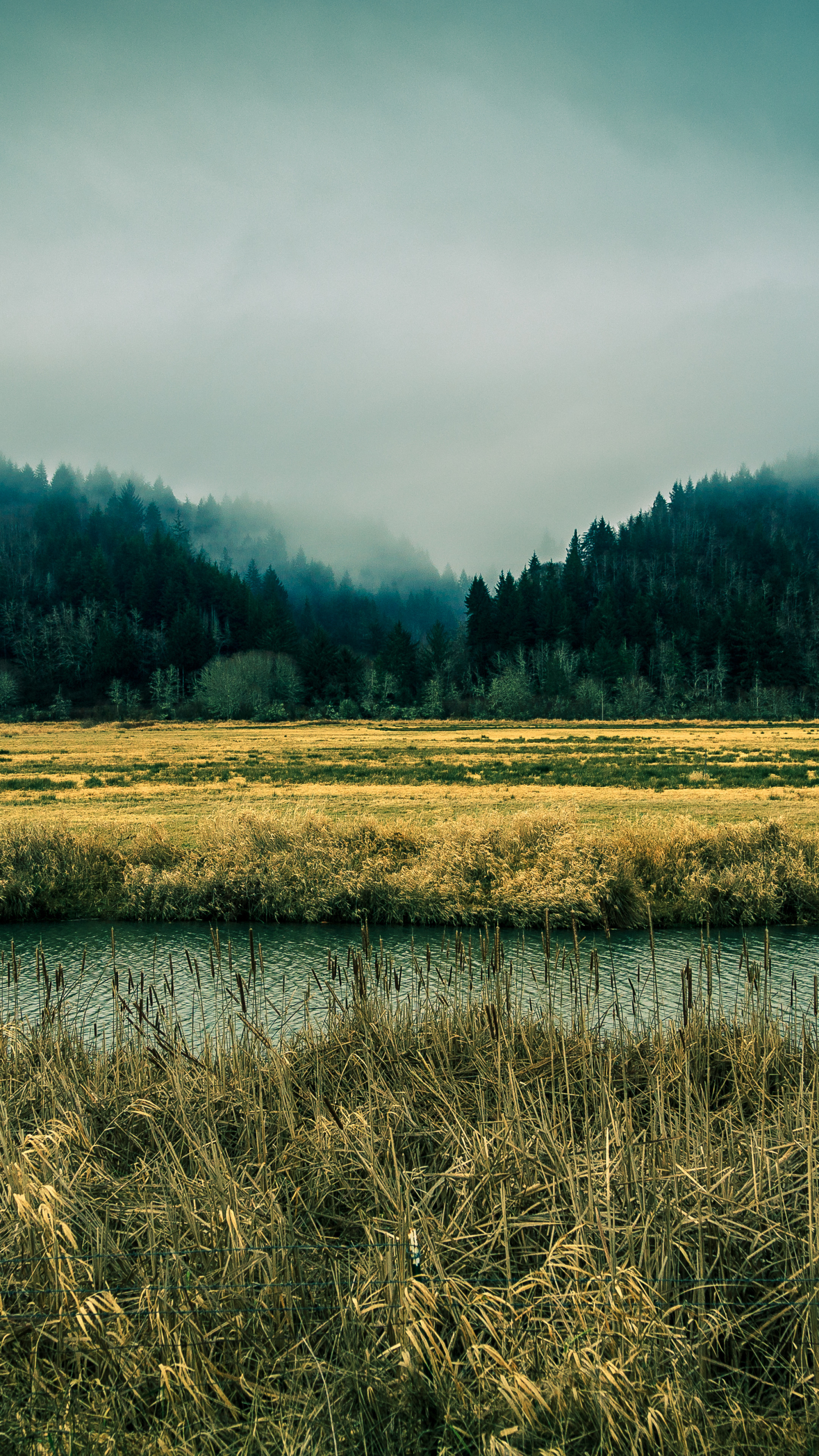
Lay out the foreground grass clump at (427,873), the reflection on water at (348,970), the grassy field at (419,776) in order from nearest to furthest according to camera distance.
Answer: the reflection on water at (348,970), the foreground grass clump at (427,873), the grassy field at (419,776)

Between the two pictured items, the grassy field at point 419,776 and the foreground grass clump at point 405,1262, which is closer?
the foreground grass clump at point 405,1262

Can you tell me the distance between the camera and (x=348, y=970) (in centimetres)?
1348

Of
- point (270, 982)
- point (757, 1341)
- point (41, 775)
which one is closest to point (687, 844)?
point (270, 982)

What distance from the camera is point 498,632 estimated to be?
131500 mm

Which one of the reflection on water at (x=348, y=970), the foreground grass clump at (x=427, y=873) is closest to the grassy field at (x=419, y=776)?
the foreground grass clump at (x=427, y=873)

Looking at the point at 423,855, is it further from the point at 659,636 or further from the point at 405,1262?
the point at 659,636

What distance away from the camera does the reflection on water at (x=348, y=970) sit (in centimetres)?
903

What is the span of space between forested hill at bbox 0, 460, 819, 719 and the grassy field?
41.1 m

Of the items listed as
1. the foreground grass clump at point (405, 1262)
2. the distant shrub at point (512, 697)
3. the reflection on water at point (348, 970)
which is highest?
the distant shrub at point (512, 697)

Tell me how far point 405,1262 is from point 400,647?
121359 millimetres

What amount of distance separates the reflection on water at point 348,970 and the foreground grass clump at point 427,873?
1.67 feet

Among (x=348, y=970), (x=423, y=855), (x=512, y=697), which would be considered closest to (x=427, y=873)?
(x=423, y=855)

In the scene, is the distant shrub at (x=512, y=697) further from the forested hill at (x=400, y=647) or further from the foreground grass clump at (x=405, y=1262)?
the foreground grass clump at (x=405, y=1262)

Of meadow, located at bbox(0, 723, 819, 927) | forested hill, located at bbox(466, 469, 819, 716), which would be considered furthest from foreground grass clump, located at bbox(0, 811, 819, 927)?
forested hill, located at bbox(466, 469, 819, 716)
